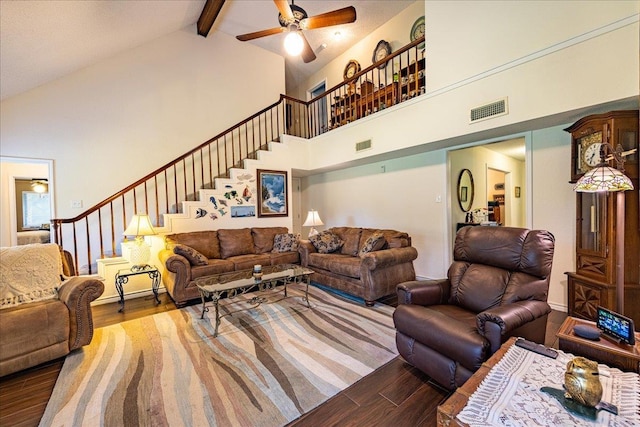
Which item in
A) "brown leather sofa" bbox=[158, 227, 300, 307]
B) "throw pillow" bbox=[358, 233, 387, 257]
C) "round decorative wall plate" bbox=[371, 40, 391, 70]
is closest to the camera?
"brown leather sofa" bbox=[158, 227, 300, 307]

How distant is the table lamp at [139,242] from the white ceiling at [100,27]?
2407mm

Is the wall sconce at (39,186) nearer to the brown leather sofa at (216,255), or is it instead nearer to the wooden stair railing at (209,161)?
the wooden stair railing at (209,161)

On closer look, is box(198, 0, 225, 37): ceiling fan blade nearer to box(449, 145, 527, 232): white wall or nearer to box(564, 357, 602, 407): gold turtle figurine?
box(449, 145, 527, 232): white wall

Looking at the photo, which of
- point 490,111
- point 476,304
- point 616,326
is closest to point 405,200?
point 490,111

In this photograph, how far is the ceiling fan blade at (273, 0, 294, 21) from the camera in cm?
281

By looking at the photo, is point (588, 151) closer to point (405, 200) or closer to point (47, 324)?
point (405, 200)

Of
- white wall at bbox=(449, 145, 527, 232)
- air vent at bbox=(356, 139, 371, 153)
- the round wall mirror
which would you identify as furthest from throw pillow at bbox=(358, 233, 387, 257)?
the round wall mirror

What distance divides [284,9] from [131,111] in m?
3.70

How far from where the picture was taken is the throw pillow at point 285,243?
4.88 m

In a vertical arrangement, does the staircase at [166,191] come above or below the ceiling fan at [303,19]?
below

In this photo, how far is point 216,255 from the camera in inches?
178

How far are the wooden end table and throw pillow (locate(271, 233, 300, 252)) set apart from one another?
12.5ft

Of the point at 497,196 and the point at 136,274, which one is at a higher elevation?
the point at 497,196

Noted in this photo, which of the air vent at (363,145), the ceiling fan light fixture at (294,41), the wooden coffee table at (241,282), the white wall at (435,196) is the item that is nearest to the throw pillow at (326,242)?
the wooden coffee table at (241,282)
